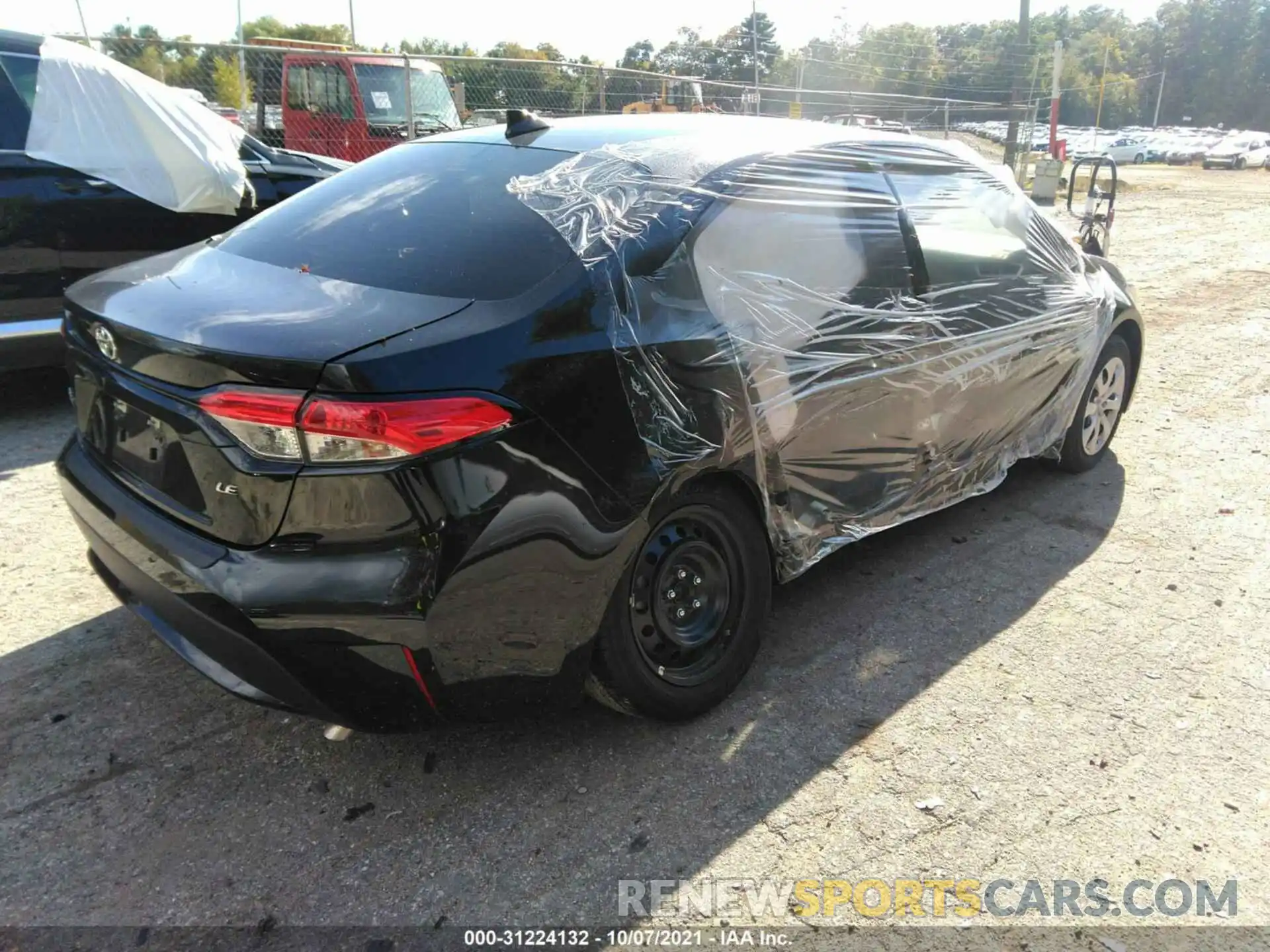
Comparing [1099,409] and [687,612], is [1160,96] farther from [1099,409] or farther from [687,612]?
[687,612]

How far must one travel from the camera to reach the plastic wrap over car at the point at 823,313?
8.55ft

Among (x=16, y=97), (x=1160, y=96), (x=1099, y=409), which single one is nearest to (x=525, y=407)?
(x=1099, y=409)

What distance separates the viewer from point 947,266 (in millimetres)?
3590

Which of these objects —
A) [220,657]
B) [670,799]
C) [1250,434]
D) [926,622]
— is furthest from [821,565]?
[1250,434]

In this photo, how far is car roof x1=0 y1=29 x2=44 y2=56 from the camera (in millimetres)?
5000

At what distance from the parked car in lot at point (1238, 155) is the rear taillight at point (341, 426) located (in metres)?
47.0

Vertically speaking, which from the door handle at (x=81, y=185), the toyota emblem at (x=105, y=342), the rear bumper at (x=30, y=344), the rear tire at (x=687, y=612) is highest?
the door handle at (x=81, y=185)

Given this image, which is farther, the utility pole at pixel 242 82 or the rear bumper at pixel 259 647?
the utility pole at pixel 242 82

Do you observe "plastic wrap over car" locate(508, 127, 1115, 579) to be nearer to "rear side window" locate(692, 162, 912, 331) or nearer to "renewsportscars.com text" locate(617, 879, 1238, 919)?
"rear side window" locate(692, 162, 912, 331)

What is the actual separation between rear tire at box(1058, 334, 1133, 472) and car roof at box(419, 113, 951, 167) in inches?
75.0

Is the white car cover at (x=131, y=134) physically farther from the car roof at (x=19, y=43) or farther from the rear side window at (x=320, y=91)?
the rear side window at (x=320, y=91)

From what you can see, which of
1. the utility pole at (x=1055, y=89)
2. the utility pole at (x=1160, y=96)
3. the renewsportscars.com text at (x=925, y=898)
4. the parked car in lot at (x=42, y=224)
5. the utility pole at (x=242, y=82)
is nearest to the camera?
the renewsportscars.com text at (x=925, y=898)

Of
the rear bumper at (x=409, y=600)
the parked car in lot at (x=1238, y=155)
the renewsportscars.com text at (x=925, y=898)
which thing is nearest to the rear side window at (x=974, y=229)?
the rear bumper at (x=409, y=600)

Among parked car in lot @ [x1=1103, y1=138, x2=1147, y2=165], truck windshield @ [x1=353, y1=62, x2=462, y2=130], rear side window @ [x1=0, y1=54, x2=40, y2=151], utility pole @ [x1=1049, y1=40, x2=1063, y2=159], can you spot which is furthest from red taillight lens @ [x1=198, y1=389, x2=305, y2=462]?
parked car in lot @ [x1=1103, y1=138, x2=1147, y2=165]
